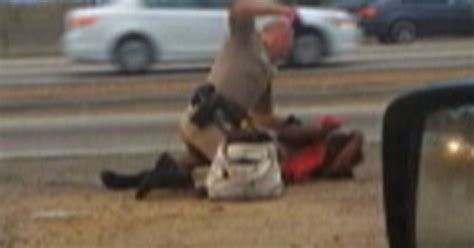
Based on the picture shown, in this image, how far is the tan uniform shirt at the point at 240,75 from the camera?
10.2 metres

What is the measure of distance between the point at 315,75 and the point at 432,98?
22236mm

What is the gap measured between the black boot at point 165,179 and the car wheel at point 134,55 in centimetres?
1604

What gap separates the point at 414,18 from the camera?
37.4m

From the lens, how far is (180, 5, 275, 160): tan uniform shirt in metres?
10.2

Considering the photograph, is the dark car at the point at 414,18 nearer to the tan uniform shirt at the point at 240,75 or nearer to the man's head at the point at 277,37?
the man's head at the point at 277,37

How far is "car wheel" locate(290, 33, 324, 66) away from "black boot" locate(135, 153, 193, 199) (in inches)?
656

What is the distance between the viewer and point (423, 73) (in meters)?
24.4

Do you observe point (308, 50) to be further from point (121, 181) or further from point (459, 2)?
point (121, 181)

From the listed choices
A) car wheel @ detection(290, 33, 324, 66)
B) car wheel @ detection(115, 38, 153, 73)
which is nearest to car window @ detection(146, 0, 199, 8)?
car wheel @ detection(115, 38, 153, 73)

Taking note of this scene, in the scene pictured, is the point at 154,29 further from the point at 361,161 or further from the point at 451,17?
the point at 361,161

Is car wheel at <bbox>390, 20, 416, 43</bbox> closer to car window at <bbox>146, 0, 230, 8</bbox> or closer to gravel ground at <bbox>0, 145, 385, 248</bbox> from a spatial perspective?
car window at <bbox>146, 0, 230, 8</bbox>

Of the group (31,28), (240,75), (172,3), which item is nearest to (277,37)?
(240,75)

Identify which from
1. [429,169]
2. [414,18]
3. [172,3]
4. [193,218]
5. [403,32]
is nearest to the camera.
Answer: [429,169]

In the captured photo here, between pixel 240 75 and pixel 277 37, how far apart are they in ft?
1.12
